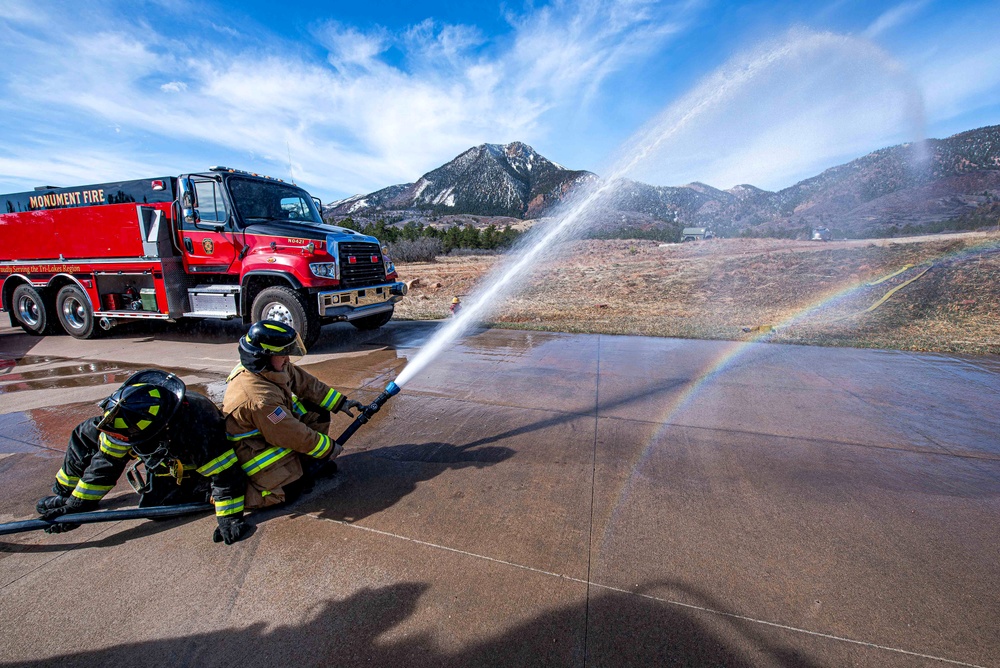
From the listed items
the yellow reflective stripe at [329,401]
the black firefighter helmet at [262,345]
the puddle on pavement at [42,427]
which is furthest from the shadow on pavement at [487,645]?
the puddle on pavement at [42,427]

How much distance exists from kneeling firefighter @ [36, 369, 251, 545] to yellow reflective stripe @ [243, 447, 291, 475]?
0.20 ft

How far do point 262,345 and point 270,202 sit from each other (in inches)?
246

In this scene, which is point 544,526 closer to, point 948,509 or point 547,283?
point 948,509

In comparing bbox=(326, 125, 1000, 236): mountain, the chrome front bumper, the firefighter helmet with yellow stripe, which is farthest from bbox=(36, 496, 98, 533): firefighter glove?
bbox=(326, 125, 1000, 236): mountain

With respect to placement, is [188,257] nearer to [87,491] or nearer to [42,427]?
[42,427]

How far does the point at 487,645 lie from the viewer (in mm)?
1817

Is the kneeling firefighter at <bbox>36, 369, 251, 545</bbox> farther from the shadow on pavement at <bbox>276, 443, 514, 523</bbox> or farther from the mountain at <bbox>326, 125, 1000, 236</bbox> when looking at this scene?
the mountain at <bbox>326, 125, 1000, 236</bbox>

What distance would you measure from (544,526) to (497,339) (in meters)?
5.15

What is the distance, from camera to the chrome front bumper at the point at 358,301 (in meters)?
6.73

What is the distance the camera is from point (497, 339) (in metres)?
7.62

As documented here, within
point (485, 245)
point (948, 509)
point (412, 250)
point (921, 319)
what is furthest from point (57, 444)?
point (485, 245)

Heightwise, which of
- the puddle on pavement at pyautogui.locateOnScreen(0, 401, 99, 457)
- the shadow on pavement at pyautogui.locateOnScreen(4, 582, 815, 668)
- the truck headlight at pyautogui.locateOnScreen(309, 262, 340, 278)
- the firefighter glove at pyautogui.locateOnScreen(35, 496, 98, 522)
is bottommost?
the shadow on pavement at pyautogui.locateOnScreen(4, 582, 815, 668)

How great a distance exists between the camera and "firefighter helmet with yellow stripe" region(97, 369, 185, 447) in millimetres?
2301

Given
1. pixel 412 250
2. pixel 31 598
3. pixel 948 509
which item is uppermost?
pixel 412 250
